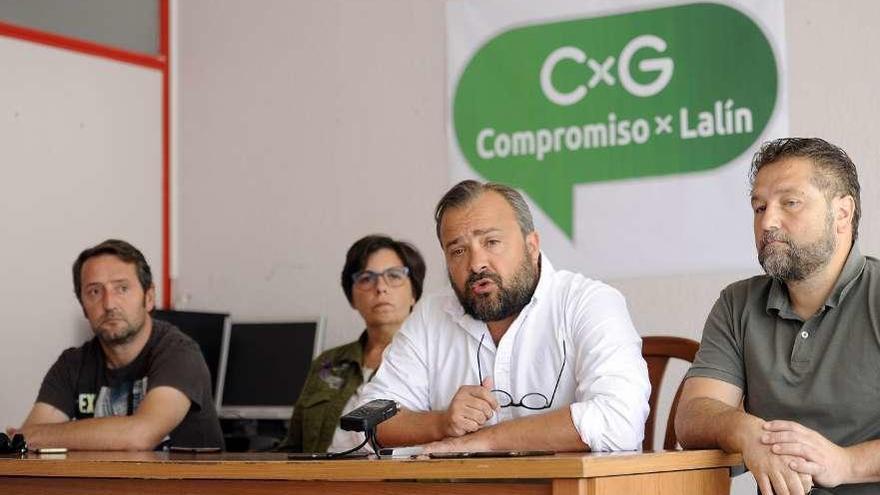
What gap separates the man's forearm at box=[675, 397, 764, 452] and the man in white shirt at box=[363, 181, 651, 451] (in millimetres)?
109

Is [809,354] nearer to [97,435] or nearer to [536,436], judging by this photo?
[536,436]

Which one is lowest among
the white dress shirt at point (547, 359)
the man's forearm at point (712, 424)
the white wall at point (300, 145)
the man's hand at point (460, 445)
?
the man's hand at point (460, 445)

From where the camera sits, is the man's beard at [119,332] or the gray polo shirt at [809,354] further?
the man's beard at [119,332]

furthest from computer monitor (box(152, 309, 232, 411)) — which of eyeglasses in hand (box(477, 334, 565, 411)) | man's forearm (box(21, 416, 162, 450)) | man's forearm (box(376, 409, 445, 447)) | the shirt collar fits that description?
the shirt collar

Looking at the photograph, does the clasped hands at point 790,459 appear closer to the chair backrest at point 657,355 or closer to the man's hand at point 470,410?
the man's hand at point 470,410

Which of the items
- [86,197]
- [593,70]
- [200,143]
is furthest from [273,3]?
[593,70]

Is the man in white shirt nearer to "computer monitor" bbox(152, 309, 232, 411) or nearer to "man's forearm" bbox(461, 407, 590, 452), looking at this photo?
"man's forearm" bbox(461, 407, 590, 452)

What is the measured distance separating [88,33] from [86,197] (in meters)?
0.65

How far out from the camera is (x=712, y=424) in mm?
2594

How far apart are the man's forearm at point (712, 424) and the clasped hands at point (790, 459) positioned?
38mm

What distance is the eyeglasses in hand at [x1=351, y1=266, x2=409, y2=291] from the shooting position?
4172 mm

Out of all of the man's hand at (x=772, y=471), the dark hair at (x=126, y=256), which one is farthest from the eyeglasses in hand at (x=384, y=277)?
the man's hand at (x=772, y=471)

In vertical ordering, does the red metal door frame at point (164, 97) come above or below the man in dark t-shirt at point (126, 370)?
above

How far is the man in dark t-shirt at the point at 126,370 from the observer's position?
385cm
